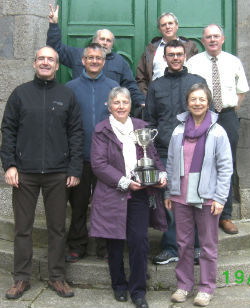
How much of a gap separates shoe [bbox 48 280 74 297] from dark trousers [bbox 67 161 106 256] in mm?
439

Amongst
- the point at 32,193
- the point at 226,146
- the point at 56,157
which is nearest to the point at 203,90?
the point at 226,146

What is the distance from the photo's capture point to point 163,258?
468 cm


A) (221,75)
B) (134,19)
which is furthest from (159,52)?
(134,19)

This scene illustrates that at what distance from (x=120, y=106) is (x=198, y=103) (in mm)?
651

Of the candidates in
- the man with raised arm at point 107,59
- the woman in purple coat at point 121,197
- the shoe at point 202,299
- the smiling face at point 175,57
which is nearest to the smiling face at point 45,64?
the woman in purple coat at point 121,197

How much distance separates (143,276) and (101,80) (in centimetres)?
187

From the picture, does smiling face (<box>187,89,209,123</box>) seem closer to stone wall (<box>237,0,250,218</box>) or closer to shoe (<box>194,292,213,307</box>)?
shoe (<box>194,292,213,307</box>)

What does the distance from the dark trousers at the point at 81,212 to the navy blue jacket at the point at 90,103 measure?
0.21 meters

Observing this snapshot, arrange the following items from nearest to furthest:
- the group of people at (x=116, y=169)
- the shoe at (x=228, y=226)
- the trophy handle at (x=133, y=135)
Result: the group of people at (x=116, y=169) → the trophy handle at (x=133, y=135) → the shoe at (x=228, y=226)

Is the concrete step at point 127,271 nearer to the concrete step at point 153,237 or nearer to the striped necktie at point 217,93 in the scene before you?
the concrete step at point 153,237

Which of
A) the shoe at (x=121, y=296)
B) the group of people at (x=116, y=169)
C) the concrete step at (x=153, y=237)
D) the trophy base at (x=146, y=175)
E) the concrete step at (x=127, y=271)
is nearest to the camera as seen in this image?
the trophy base at (x=146, y=175)

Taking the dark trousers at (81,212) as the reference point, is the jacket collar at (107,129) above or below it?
above

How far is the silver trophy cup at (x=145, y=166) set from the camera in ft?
12.9

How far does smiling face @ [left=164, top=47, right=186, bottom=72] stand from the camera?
4445 millimetres
